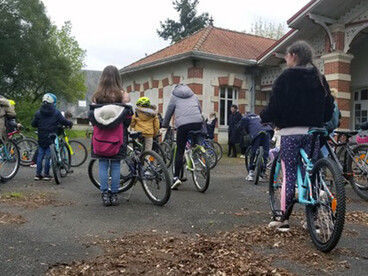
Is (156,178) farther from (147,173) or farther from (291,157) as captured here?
(291,157)

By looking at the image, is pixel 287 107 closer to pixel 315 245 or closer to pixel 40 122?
pixel 315 245

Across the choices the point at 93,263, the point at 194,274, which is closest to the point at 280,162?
the point at 194,274

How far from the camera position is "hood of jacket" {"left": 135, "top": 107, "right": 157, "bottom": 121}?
31.4 ft

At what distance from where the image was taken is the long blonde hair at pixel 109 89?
610cm

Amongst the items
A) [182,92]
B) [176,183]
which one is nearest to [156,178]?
[176,183]

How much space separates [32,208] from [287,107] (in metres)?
3.86

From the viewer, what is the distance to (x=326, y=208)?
3.89m

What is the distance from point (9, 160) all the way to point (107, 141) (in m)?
3.53

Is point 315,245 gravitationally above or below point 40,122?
below

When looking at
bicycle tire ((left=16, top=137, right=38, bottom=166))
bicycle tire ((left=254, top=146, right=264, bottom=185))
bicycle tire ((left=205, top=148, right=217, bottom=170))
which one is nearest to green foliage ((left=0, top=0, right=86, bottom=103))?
bicycle tire ((left=16, top=137, right=38, bottom=166))

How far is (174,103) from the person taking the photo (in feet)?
25.2

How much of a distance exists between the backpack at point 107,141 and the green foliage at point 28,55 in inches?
1222

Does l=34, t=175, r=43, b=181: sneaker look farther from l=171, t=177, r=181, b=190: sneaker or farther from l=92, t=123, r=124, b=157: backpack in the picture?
l=92, t=123, r=124, b=157: backpack

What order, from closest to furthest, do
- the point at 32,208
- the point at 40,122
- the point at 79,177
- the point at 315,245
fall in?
the point at 315,245, the point at 32,208, the point at 40,122, the point at 79,177
